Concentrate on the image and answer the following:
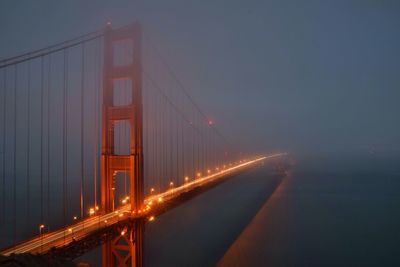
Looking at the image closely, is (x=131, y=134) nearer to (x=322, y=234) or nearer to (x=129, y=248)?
(x=129, y=248)

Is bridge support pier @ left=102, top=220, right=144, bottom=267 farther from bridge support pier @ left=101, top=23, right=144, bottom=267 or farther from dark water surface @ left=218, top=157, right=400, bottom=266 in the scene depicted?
dark water surface @ left=218, top=157, right=400, bottom=266

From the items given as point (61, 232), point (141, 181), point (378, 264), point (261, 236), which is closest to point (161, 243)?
point (261, 236)

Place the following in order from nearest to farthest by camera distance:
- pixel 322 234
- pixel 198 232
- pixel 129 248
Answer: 1. pixel 129 248
2. pixel 198 232
3. pixel 322 234

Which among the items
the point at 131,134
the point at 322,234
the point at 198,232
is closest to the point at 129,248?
the point at 131,134

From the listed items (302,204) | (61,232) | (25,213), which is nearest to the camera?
(61,232)

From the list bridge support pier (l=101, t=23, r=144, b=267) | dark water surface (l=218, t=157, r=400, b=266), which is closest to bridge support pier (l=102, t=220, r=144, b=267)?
bridge support pier (l=101, t=23, r=144, b=267)

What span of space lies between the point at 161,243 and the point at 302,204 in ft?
68.7

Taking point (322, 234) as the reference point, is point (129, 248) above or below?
above

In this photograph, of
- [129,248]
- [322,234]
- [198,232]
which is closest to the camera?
[129,248]

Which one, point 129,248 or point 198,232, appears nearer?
point 129,248

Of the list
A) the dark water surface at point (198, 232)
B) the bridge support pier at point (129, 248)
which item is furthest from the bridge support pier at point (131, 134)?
the dark water surface at point (198, 232)

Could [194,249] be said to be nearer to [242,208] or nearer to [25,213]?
[242,208]

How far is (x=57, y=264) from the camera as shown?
5.11m

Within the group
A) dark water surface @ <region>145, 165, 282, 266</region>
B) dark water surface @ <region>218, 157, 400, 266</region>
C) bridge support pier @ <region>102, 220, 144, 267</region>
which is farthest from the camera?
dark water surface @ <region>218, 157, 400, 266</region>
